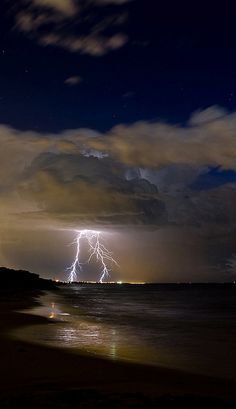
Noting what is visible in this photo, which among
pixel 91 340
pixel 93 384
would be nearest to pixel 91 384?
pixel 93 384

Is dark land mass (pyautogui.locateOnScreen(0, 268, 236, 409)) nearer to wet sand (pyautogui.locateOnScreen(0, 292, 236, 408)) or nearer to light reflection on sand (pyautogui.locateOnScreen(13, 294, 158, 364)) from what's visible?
wet sand (pyautogui.locateOnScreen(0, 292, 236, 408))

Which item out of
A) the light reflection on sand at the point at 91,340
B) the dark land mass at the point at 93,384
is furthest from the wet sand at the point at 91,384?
the light reflection on sand at the point at 91,340

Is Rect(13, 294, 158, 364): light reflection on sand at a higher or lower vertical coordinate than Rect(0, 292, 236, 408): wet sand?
higher

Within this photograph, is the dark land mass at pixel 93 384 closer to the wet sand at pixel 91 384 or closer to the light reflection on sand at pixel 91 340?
the wet sand at pixel 91 384

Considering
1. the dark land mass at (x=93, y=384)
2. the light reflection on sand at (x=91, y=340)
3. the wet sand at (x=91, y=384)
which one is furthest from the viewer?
the light reflection on sand at (x=91, y=340)

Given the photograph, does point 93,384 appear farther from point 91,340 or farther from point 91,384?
point 91,340

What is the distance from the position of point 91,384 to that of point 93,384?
2.3 inches

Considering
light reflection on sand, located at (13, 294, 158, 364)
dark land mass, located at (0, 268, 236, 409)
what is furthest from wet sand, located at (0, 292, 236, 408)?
light reflection on sand, located at (13, 294, 158, 364)

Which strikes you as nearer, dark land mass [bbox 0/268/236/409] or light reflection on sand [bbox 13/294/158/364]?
dark land mass [bbox 0/268/236/409]

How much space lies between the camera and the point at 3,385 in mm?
12539

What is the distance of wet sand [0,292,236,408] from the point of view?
10578 millimetres

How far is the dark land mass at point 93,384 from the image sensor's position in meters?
10.5

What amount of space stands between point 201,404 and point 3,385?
17.9ft

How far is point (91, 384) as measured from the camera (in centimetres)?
1338
